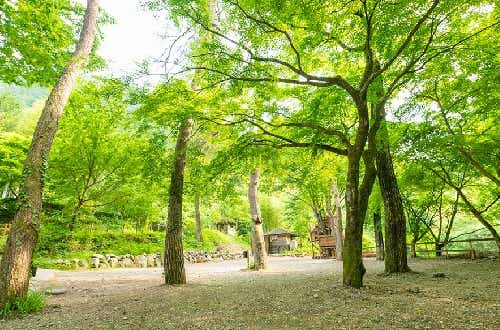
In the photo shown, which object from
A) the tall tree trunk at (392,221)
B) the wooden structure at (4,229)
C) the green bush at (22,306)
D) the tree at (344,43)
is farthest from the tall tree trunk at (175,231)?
the wooden structure at (4,229)

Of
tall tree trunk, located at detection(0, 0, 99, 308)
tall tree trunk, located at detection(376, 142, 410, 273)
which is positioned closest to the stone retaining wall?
tall tree trunk, located at detection(0, 0, 99, 308)

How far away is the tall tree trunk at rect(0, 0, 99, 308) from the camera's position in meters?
5.23

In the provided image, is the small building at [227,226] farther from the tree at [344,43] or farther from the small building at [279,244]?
the tree at [344,43]

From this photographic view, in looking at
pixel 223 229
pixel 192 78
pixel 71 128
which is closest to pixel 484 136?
pixel 192 78

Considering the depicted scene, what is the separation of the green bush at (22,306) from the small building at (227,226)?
28.1 m

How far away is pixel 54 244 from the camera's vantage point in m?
13.7

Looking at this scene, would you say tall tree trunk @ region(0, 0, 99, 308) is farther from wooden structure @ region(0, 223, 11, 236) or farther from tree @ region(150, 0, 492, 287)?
wooden structure @ region(0, 223, 11, 236)

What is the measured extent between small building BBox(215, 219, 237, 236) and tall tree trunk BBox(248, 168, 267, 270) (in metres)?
21.1

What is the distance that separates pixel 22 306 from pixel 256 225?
791cm

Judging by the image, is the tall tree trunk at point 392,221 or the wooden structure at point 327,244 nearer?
the tall tree trunk at point 392,221

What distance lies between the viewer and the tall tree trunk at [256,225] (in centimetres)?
1202

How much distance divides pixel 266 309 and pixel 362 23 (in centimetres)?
506

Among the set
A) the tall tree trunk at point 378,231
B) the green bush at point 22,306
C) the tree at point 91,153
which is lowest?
the green bush at point 22,306

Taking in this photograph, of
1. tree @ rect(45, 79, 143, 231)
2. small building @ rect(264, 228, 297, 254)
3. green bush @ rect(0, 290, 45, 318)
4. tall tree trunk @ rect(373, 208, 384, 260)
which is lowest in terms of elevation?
small building @ rect(264, 228, 297, 254)
